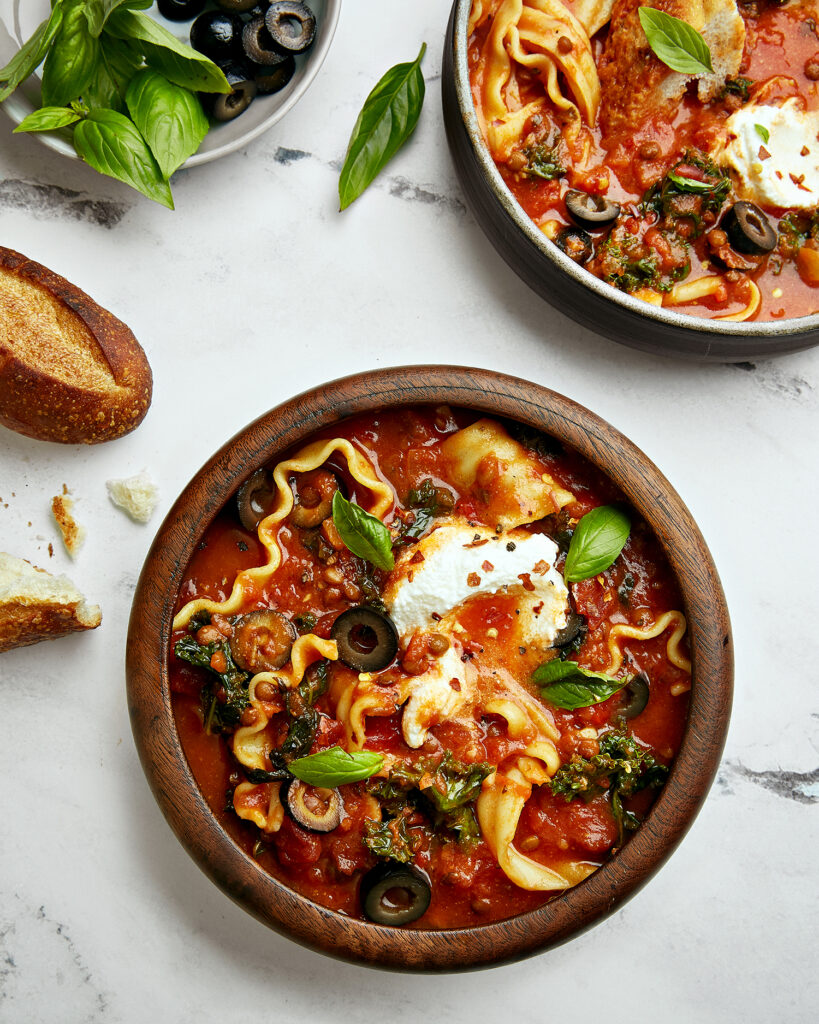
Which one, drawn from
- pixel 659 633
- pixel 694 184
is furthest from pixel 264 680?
pixel 694 184

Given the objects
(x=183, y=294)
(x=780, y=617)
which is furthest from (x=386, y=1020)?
(x=183, y=294)

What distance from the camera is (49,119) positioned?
11.6 feet

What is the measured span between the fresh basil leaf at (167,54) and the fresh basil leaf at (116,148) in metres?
0.26

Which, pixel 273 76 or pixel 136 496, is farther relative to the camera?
pixel 136 496

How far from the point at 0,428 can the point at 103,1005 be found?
2662 mm

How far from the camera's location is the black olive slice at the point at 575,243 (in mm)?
3779

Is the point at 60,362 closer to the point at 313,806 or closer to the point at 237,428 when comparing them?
the point at 237,428

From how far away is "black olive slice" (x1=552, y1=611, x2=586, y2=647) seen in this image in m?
3.59

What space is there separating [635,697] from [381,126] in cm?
269

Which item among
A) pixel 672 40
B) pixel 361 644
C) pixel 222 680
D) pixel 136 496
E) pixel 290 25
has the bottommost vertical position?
pixel 222 680

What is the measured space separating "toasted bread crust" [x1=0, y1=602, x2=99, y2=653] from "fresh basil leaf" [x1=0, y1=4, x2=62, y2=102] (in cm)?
203

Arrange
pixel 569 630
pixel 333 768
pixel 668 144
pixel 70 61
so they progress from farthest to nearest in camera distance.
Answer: pixel 668 144 < pixel 569 630 < pixel 70 61 < pixel 333 768

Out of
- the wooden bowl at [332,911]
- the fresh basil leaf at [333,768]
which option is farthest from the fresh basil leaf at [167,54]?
the fresh basil leaf at [333,768]

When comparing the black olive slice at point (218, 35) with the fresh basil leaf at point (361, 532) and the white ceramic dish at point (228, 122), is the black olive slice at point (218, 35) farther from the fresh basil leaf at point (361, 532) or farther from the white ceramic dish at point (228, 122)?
the fresh basil leaf at point (361, 532)
